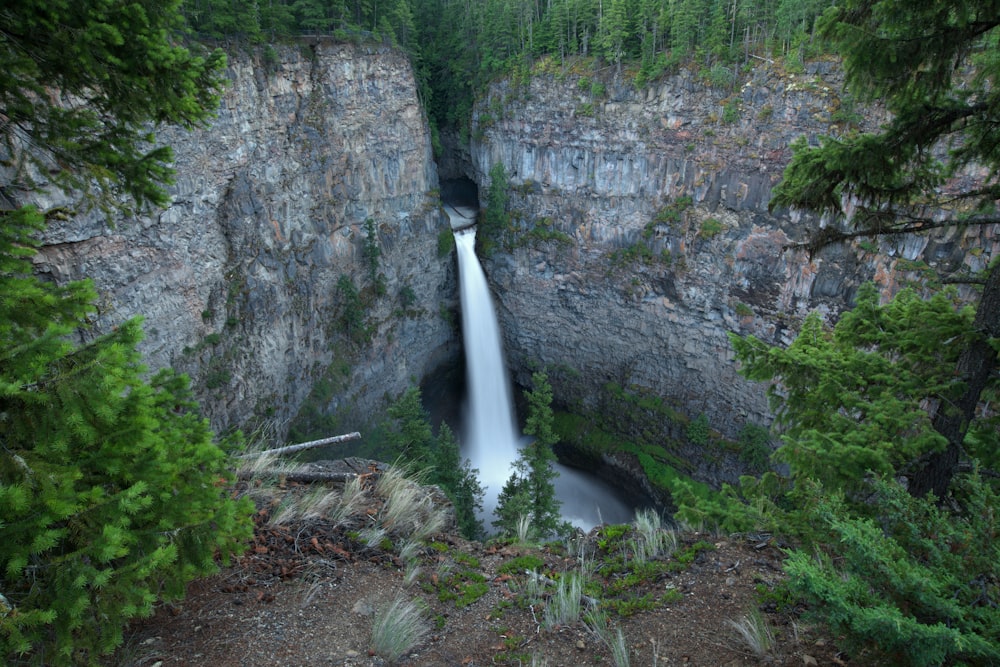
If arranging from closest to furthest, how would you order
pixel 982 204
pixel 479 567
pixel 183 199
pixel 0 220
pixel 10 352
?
pixel 10 352, pixel 0 220, pixel 982 204, pixel 479 567, pixel 183 199

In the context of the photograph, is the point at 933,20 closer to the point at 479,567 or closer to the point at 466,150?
the point at 479,567

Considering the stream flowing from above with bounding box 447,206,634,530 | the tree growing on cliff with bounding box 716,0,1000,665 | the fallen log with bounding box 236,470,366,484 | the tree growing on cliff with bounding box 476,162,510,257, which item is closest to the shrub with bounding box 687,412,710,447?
the stream flowing from above with bounding box 447,206,634,530

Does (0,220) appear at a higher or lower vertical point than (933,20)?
lower

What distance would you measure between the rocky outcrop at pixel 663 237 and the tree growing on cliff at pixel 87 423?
857 inches

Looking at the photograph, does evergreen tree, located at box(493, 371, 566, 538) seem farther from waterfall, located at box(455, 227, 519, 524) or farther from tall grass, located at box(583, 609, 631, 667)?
tall grass, located at box(583, 609, 631, 667)

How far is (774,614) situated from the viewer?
16.1ft

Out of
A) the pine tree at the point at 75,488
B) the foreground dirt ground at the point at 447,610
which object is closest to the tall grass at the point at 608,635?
the foreground dirt ground at the point at 447,610

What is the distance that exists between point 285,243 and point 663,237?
15970 millimetres

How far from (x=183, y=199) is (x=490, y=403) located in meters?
17.7

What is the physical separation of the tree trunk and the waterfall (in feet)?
78.4

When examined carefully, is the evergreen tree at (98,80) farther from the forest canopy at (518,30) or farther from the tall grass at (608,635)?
the forest canopy at (518,30)

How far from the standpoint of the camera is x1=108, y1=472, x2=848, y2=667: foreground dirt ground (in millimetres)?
4418

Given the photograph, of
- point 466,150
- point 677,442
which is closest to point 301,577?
point 677,442

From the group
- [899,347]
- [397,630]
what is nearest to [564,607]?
[397,630]
